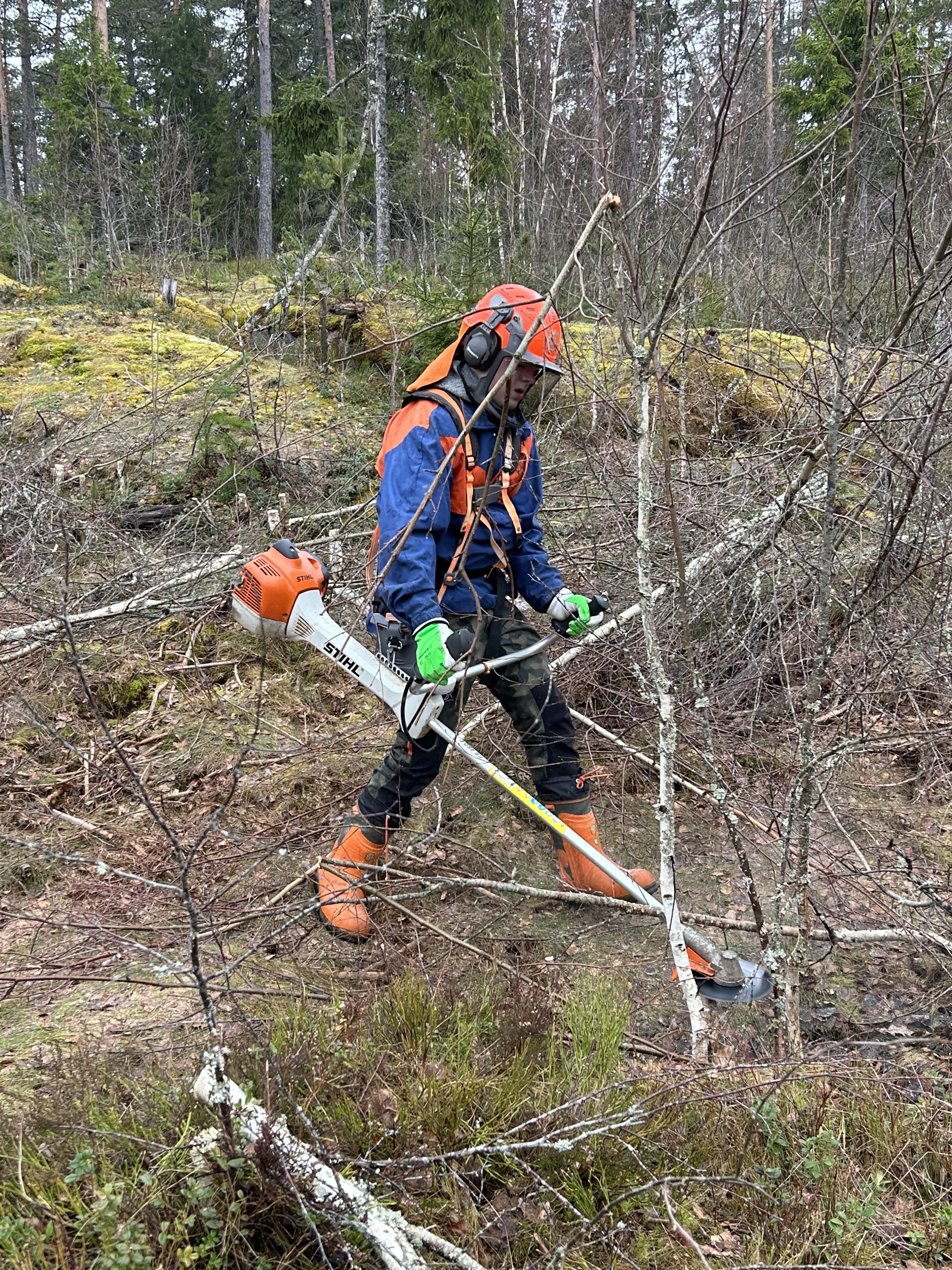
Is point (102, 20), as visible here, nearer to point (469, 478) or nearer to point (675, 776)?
point (469, 478)

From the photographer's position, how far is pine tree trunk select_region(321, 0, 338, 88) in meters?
19.6

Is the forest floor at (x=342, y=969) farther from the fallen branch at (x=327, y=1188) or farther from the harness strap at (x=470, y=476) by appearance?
the harness strap at (x=470, y=476)

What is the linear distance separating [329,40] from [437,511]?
2192 cm

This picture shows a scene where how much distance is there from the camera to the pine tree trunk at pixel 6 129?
21.0 m

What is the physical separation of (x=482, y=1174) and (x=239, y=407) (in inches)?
261

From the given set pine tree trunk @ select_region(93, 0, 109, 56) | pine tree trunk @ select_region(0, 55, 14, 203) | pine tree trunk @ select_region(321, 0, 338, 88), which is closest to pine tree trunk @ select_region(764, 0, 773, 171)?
pine tree trunk @ select_region(321, 0, 338, 88)

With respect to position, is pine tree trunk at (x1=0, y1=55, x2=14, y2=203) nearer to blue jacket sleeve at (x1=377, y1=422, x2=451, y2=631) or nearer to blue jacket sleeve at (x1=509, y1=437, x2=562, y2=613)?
blue jacket sleeve at (x1=509, y1=437, x2=562, y2=613)

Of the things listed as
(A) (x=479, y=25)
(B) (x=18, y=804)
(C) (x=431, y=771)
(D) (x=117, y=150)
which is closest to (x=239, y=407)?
(B) (x=18, y=804)

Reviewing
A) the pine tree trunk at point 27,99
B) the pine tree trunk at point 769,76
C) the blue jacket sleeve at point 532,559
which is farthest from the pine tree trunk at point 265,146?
the blue jacket sleeve at point 532,559

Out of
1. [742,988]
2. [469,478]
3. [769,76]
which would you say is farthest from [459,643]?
[769,76]

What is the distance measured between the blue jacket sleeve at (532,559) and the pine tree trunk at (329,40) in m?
20.2

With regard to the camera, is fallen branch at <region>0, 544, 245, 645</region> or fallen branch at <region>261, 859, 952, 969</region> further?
fallen branch at <region>0, 544, 245, 645</region>

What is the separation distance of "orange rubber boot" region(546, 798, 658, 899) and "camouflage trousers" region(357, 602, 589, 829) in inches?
1.5

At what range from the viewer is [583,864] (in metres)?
3.41
